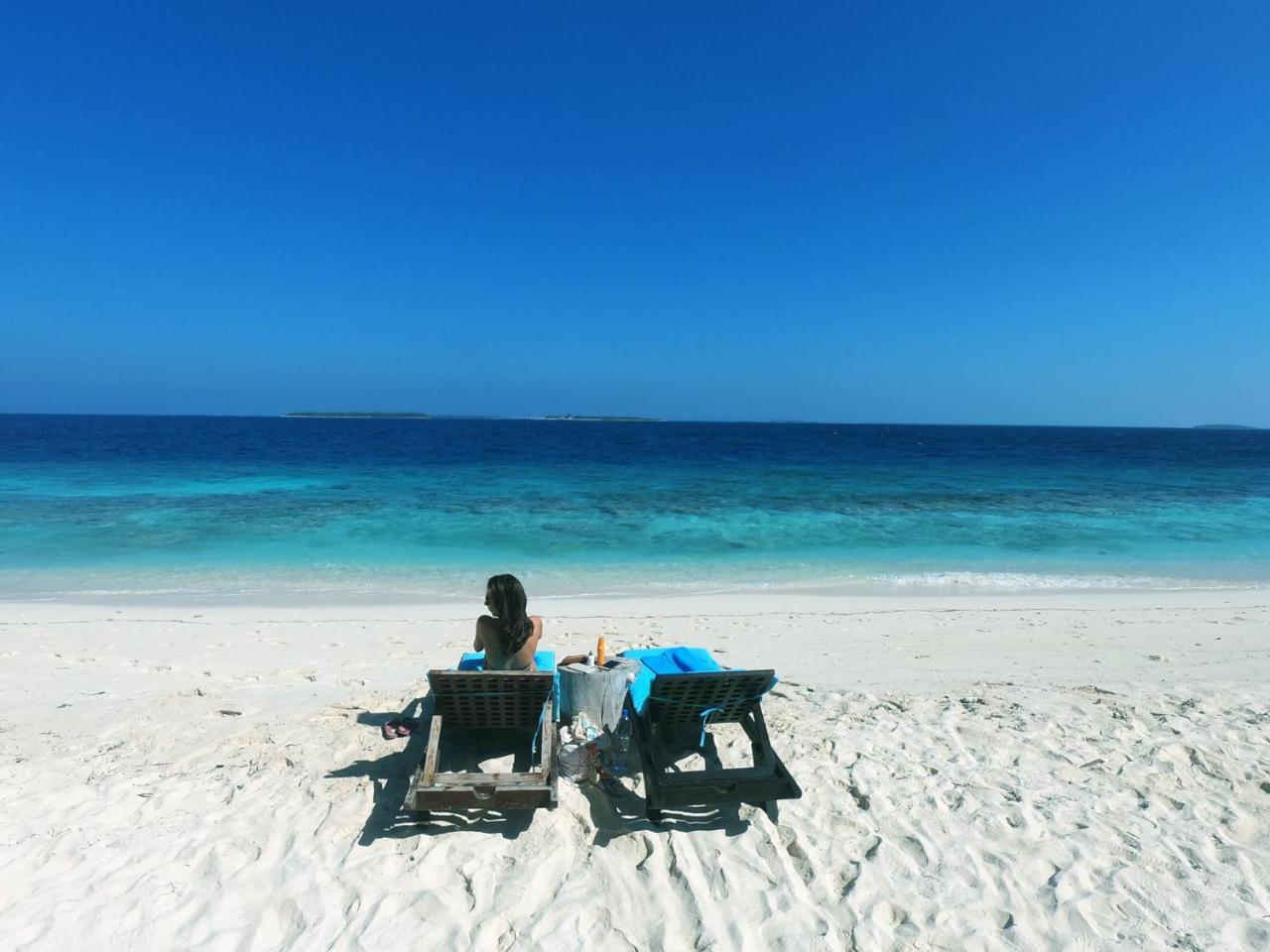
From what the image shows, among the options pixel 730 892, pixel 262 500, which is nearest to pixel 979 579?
pixel 730 892

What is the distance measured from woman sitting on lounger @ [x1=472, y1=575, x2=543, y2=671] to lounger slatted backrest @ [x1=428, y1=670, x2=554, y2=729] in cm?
33

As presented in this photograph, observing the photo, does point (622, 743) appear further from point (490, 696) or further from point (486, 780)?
point (486, 780)

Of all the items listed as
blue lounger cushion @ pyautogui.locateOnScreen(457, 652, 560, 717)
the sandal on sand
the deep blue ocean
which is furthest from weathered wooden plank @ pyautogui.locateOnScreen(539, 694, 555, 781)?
the deep blue ocean

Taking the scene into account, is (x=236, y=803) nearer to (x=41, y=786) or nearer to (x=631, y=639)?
(x=41, y=786)

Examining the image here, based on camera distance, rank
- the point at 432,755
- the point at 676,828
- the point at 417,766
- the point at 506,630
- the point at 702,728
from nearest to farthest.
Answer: the point at 676,828 → the point at 432,755 → the point at 417,766 → the point at 506,630 → the point at 702,728

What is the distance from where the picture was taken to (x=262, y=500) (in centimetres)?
2247

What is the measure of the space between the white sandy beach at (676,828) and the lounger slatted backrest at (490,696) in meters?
0.55

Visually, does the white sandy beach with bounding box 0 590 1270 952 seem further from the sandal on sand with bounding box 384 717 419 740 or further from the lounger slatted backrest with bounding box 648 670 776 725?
the lounger slatted backrest with bounding box 648 670 776 725

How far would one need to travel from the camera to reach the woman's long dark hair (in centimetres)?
475

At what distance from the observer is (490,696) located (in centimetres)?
443

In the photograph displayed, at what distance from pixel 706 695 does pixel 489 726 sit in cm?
157

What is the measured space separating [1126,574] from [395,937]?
14803mm

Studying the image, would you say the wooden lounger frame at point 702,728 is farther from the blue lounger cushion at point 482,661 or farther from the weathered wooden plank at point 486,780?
the blue lounger cushion at point 482,661

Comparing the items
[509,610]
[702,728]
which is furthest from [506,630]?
[702,728]
